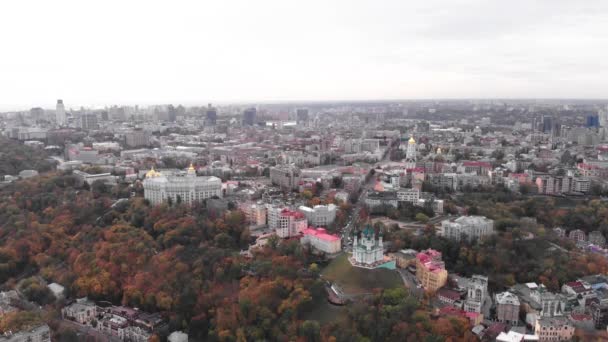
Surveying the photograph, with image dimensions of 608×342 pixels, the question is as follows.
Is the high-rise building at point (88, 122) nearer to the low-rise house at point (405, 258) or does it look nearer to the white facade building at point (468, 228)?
the white facade building at point (468, 228)

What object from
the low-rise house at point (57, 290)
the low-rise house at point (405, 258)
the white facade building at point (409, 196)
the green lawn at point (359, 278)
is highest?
the white facade building at point (409, 196)

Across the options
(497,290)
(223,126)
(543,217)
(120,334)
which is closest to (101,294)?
(120,334)

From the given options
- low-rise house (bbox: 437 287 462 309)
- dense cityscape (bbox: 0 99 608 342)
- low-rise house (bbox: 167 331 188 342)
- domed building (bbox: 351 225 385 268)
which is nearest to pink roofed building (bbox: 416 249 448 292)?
dense cityscape (bbox: 0 99 608 342)

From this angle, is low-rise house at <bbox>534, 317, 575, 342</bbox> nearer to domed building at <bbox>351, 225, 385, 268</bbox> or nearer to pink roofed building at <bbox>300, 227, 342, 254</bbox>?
domed building at <bbox>351, 225, 385, 268</bbox>

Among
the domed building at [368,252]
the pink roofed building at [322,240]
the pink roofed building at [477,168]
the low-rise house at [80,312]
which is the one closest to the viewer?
the low-rise house at [80,312]

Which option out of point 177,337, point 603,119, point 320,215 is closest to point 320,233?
point 320,215

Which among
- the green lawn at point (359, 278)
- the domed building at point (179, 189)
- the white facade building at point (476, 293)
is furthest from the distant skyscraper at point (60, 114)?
the white facade building at point (476, 293)
